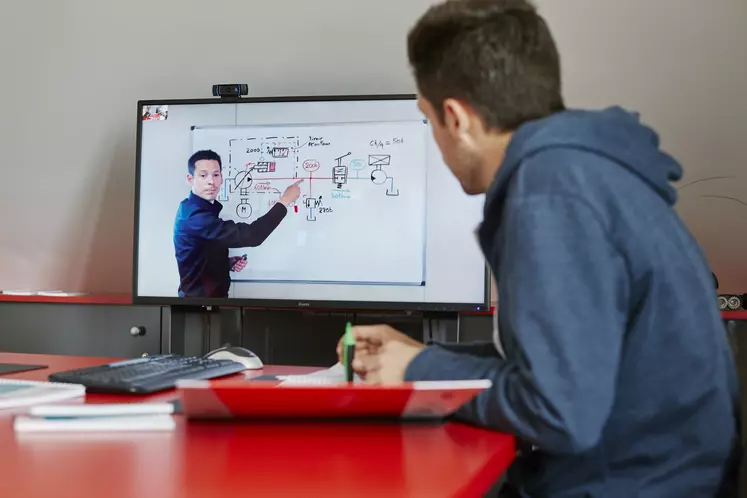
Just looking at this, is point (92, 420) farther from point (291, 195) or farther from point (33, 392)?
point (291, 195)

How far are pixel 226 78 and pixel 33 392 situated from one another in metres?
1.56

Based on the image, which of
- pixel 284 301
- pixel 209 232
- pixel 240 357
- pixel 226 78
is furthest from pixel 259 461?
pixel 226 78

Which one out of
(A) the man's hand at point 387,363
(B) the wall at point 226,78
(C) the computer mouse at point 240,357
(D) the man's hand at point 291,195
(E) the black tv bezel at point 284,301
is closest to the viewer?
(A) the man's hand at point 387,363

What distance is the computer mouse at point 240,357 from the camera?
4.36 feet

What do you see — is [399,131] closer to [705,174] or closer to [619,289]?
[705,174]

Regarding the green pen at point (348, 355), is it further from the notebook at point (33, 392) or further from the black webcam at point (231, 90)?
the black webcam at point (231, 90)

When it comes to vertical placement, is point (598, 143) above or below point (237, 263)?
above

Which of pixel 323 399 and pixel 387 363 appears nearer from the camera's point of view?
pixel 323 399

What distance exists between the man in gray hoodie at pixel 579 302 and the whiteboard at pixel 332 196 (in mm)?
932

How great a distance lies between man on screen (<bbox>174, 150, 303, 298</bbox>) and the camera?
191 centimetres

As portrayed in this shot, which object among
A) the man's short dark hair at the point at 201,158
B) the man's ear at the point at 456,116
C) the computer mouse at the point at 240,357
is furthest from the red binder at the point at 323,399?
the man's short dark hair at the point at 201,158

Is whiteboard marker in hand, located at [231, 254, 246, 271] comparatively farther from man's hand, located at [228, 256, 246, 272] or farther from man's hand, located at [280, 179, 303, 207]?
man's hand, located at [280, 179, 303, 207]

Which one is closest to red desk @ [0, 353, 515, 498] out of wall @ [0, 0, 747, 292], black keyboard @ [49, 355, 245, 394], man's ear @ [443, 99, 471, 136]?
black keyboard @ [49, 355, 245, 394]

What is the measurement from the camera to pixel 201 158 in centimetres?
194
